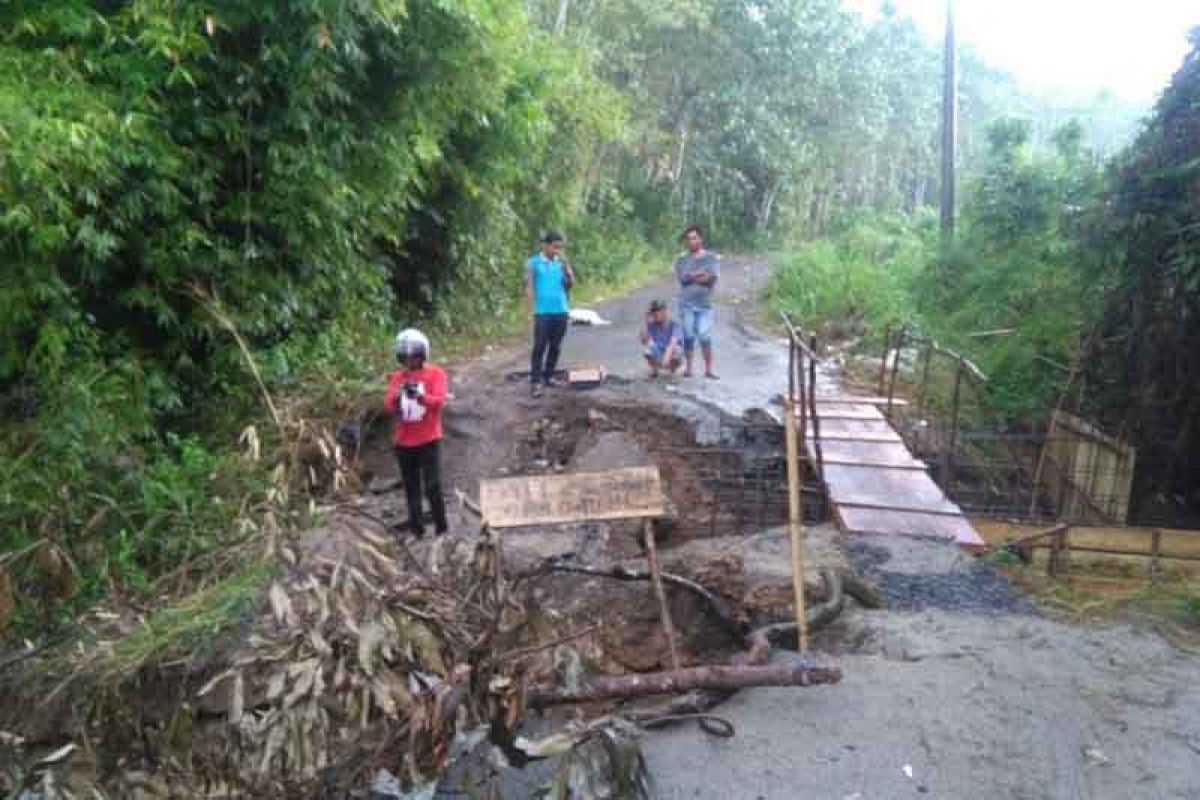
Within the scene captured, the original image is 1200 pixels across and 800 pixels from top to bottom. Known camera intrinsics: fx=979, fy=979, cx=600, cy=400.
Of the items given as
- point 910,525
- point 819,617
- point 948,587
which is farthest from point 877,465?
point 819,617

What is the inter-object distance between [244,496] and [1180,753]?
5.13 m

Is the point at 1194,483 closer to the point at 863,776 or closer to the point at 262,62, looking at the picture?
the point at 863,776

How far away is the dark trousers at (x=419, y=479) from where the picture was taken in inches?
248

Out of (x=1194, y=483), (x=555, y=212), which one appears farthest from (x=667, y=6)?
(x=1194, y=483)

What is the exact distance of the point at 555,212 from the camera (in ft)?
59.3

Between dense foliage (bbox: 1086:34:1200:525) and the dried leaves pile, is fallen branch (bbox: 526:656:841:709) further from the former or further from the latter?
dense foliage (bbox: 1086:34:1200:525)

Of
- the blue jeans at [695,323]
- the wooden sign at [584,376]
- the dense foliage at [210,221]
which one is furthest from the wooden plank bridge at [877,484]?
the dense foliage at [210,221]

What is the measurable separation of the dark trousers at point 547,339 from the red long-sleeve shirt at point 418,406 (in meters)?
3.34

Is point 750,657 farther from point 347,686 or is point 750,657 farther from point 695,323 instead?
point 695,323

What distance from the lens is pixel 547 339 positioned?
9688 mm

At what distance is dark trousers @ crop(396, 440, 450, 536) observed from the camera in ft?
20.6

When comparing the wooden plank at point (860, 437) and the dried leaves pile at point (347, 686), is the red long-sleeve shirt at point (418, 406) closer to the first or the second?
the dried leaves pile at point (347, 686)

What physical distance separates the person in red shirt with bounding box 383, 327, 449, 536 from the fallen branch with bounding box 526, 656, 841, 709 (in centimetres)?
253

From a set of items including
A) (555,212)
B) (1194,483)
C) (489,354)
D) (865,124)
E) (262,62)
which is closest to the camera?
(262,62)
